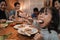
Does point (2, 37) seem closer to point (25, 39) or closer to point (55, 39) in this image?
point (25, 39)

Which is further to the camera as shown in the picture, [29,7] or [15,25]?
[29,7]

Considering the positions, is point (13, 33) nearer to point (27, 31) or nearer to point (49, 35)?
point (27, 31)

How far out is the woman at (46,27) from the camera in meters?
1.00

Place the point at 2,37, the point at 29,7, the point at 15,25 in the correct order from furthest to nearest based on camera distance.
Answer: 1. the point at 29,7
2. the point at 15,25
3. the point at 2,37

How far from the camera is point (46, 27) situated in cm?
109

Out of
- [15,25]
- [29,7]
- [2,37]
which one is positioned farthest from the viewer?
[29,7]

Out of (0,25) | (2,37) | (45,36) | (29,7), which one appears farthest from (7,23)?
(29,7)

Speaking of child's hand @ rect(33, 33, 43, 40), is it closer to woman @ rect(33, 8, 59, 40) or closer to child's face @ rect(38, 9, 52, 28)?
woman @ rect(33, 8, 59, 40)

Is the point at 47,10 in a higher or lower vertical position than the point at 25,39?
higher

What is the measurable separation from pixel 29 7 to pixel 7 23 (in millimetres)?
2048

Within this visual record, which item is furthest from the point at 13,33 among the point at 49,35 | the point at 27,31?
the point at 49,35

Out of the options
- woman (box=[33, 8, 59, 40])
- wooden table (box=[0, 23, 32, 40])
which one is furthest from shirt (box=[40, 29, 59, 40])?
wooden table (box=[0, 23, 32, 40])

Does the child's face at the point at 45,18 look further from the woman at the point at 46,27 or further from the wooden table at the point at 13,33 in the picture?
the wooden table at the point at 13,33

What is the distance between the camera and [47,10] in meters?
1.12
